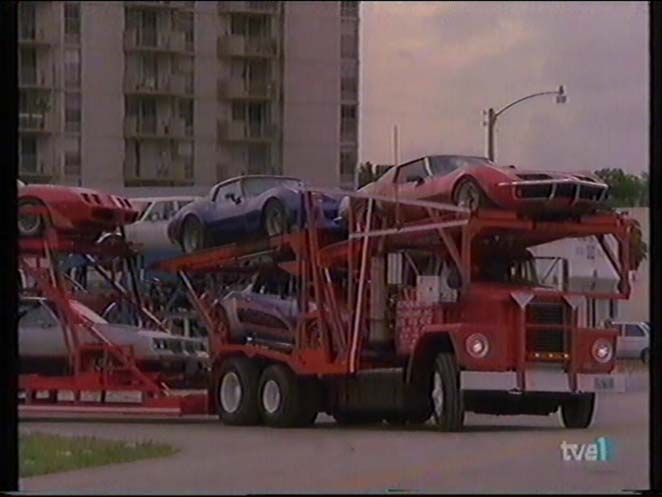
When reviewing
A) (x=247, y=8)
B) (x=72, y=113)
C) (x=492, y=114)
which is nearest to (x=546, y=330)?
(x=492, y=114)

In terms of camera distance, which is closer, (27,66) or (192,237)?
(27,66)

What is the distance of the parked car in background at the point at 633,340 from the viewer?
6.79 meters

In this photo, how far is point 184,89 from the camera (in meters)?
6.76

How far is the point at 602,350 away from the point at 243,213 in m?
1.83

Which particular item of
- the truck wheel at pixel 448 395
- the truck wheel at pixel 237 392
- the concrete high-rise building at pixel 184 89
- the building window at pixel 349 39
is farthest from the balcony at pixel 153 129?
the truck wheel at pixel 448 395

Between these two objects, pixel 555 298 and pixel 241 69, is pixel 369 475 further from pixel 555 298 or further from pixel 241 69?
pixel 241 69

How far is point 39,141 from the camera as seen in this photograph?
675 cm

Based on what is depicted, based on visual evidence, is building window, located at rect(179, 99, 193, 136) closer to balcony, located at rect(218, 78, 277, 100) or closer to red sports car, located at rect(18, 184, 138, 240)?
balcony, located at rect(218, 78, 277, 100)

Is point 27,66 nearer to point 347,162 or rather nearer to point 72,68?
point 72,68

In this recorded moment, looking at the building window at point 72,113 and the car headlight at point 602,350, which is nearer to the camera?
the building window at point 72,113

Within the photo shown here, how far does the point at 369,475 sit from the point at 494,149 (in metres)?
1.62

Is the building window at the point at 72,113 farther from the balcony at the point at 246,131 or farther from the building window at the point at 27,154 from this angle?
the balcony at the point at 246,131

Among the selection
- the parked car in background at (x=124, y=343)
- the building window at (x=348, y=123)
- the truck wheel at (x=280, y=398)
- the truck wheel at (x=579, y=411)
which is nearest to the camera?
the building window at (x=348, y=123)

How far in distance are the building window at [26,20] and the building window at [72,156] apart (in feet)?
1.63
